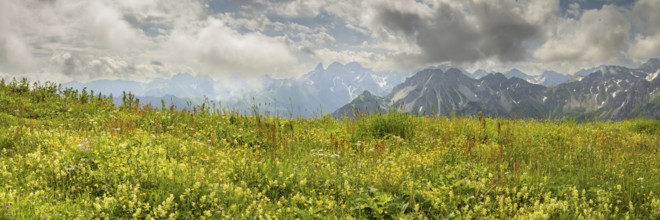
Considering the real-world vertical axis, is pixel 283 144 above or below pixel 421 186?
above

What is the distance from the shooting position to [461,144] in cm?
1005

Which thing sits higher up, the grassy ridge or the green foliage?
the green foliage

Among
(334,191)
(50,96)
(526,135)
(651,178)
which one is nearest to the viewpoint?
(334,191)

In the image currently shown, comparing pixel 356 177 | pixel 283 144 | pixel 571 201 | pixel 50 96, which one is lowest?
pixel 571 201

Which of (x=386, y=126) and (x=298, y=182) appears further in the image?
(x=386, y=126)

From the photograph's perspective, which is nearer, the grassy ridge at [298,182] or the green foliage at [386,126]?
the grassy ridge at [298,182]

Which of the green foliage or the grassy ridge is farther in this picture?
the green foliage

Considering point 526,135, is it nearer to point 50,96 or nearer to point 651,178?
point 651,178

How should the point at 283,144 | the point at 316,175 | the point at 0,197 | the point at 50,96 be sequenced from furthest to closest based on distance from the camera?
the point at 50,96 < the point at 283,144 < the point at 316,175 < the point at 0,197

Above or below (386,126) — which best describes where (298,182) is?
below

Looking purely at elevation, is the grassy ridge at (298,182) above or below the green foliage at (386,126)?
below

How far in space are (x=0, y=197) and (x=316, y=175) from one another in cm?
399

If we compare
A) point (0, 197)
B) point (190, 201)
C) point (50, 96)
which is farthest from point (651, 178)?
point (50, 96)

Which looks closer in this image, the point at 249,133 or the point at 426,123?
the point at 249,133
